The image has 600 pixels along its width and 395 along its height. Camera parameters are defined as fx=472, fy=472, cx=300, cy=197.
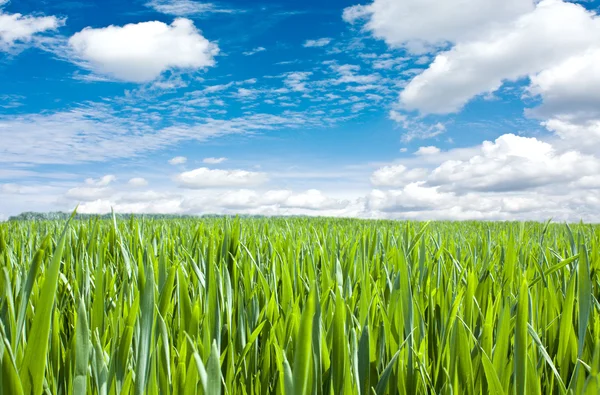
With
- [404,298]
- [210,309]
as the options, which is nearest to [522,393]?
[404,298]

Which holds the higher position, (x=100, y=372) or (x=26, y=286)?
(x=26, y=286)

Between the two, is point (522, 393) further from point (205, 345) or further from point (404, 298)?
point (205, 345)

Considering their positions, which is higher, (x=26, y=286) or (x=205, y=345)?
(x=26, y=286)

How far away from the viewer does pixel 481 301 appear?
131cm

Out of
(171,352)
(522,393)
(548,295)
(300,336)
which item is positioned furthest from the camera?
(548,295)

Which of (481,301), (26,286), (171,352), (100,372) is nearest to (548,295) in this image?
(481,301)

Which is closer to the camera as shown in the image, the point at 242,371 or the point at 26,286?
the point at 26,286

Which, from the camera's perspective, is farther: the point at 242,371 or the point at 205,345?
the point at 242,371

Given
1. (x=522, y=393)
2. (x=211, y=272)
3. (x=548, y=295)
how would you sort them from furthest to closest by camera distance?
(x=548, y=295) → (x=211, y=272) → (x=522, y=393)

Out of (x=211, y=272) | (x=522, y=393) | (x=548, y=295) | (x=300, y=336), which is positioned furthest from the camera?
(x=548, y=295)

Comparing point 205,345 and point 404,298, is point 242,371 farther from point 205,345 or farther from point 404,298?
point 404,298

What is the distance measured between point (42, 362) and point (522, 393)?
1.98 ft

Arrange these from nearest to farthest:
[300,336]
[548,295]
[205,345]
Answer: [300,336], [205,345], [548,295]

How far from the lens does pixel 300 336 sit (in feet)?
1.65
